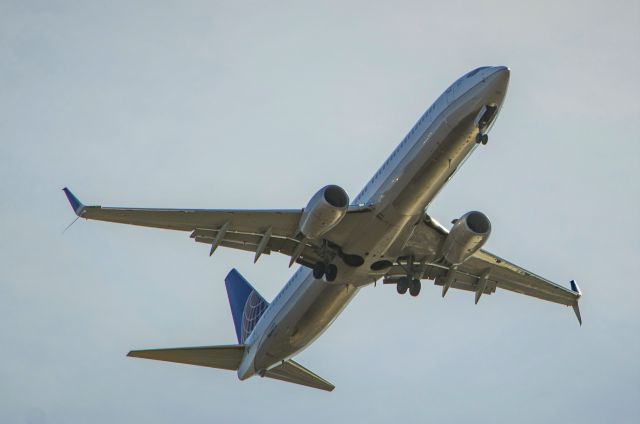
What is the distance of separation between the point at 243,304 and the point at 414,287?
10.2 m

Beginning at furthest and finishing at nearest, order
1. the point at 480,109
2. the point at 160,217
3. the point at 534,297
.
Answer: the point at 534,297
the point at 160,217
the point at 480,109

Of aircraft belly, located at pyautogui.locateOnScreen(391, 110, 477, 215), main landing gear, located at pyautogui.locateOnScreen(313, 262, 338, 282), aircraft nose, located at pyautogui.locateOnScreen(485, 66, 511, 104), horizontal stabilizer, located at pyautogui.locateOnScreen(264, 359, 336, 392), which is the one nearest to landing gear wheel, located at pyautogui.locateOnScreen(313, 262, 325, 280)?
main landing gear, located at pyautogui.locateOnScreen(313, 262, 338, 282)

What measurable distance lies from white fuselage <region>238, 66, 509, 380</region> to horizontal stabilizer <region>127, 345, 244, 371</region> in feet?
6.59

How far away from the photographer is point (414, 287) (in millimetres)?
41188

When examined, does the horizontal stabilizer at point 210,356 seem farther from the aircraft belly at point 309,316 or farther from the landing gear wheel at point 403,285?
the landing gear wheel at point 403,285

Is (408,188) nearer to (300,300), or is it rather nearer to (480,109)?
(480,109)

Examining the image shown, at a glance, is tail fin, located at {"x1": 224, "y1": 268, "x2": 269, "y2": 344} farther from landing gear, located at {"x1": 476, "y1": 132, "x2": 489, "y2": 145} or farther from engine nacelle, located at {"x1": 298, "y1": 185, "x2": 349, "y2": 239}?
landing gear, located at {"x1": 476, "y1": 132, "x2": 489, "y2": 145}

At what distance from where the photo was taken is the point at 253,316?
46344 mm

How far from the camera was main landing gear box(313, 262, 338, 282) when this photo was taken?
129 ft

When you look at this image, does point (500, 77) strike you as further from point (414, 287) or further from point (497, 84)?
point (414, 287)

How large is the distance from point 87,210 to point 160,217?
2719 mm

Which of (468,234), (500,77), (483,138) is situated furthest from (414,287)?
(500,77)

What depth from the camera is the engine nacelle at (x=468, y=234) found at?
3844 centimetres

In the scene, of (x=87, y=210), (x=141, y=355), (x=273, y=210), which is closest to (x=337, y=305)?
(x=273, y=210)
